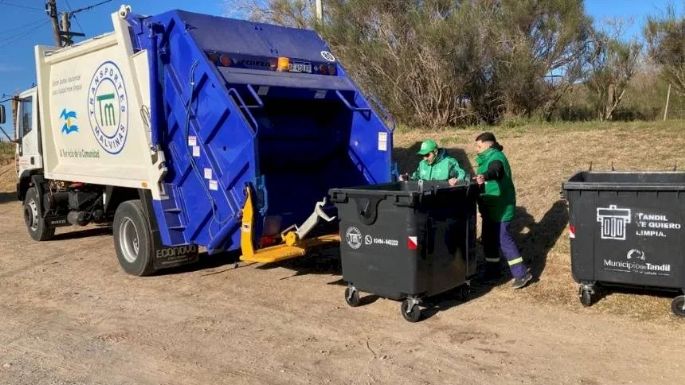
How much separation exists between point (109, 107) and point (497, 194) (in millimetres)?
4622

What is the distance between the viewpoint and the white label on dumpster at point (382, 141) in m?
7.02

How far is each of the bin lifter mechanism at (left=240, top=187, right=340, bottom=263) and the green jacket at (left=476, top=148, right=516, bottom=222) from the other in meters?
1.53

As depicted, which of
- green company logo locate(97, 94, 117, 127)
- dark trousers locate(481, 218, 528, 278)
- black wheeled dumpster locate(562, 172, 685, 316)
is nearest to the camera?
black wheeled dumpster locate(562, 172, 685, 316)

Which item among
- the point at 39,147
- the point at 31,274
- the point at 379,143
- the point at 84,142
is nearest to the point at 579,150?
the point at 379,143

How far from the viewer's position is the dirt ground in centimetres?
450

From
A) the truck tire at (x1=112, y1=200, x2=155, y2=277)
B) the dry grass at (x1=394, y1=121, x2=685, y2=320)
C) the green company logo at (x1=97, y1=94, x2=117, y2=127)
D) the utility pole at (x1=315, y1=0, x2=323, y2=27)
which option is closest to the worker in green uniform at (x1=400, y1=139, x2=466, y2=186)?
the dry grass at (x1=394, y1=121, x2=685, y2=320)

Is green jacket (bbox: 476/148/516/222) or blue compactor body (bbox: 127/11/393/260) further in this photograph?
green jacket (bbox: 476/148/516/222)

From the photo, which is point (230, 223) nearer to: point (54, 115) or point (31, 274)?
point (31, 274)

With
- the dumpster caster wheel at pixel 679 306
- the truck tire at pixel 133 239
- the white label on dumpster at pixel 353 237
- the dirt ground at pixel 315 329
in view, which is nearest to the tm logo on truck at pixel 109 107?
the truck tire at pixel 133 239

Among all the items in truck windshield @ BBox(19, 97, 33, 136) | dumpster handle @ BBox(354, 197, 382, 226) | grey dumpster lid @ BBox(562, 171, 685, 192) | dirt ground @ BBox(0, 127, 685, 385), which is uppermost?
truck windshield @ BBox(19, 97, 33, 136)

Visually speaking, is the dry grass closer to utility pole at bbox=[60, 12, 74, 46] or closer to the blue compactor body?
the blue compactor body

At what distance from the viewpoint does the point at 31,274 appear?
26.8 feet

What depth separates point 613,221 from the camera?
551 centimetres

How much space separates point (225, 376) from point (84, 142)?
5.39 m
